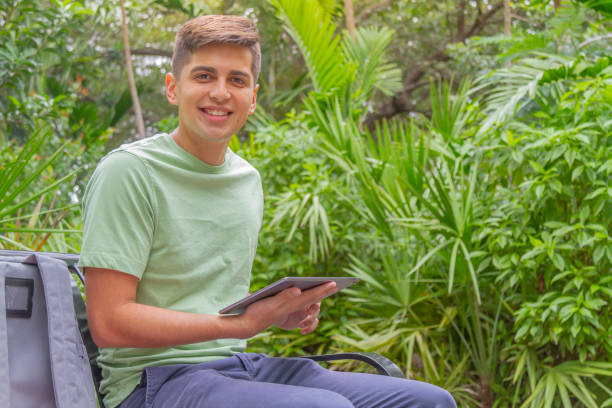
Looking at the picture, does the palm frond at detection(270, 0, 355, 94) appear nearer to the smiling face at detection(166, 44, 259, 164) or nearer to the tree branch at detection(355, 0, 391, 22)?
the smiling face at detection(166, 44, 259, 164)

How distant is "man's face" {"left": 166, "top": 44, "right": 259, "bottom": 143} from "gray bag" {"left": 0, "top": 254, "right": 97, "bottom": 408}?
0.43m

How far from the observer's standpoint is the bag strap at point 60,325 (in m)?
1.17

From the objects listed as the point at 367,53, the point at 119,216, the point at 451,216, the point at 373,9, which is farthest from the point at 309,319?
the point at 373,9

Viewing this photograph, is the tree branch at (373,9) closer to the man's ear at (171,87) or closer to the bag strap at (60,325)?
the man's ear at (171,87)

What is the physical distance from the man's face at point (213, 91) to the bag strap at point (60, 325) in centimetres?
42

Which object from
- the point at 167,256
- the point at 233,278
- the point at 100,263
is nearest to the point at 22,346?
the point at 100,263

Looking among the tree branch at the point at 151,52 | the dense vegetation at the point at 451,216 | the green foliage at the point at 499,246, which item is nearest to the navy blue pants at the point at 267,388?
the dense vegetation at the point at 451,216

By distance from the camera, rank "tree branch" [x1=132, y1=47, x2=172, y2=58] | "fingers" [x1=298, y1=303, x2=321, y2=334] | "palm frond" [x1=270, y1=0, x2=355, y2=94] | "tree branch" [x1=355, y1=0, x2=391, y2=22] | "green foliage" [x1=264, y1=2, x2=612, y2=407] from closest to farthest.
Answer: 1. "fingers" [x1=298, y1=303, x2=321, y2=334]
2. "green foliage" [x1=264, y1=2, x2=612, y2=407]
3. "palm frond" [x1=270, y1=0, x2=355, y2=94]
4. "tree branch" [x1=355, y1=0, x2=391, y2=22]
5. "tree branch" [x1=132, y1=47, x2=172, y2=58]

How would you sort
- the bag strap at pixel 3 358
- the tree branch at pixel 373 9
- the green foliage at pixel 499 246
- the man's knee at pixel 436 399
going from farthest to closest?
the tree branch at pixel 373 9 < the green foliage at pixel 499 246 < the man's knee at pixel 436 399 < the bag strap at pixel 3 358

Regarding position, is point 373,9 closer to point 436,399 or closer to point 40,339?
point 436,399

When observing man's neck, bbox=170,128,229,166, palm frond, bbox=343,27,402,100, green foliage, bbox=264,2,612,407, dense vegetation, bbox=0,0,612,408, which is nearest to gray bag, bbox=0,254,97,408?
man's neck, bbox=170,128,229,166

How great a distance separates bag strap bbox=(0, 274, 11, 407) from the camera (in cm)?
109

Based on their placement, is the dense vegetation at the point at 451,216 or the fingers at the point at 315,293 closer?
the fingers at the point at 315,293

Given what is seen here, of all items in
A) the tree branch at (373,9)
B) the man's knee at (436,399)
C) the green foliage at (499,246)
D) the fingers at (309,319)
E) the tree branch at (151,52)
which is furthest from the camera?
the tree branch at (151,52)
